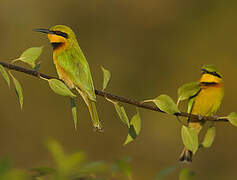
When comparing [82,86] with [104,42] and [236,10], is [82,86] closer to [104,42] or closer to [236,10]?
[104,42]

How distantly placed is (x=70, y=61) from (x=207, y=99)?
2.10 feet

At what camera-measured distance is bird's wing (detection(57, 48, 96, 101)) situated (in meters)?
0.85

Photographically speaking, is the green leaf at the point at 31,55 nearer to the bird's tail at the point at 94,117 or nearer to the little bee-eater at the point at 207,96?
the bird's tail at the point at 94,117

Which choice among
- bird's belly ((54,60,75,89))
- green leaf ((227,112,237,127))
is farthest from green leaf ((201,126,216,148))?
bird's belly ((54,60,75,89))

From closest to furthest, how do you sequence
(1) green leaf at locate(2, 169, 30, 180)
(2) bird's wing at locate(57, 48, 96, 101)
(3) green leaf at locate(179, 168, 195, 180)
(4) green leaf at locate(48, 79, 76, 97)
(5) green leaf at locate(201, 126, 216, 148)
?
(1) green leaf at locate(2, 169, 30, 180) < (3) green leaf at locate(179, 168, 195, 180) < (4) green leaf at locate(48, 79, 76, 97) < (5) green leaf at locate(201, 126, 216, 148) < (2) bird's wing at locate(57, 48, 96, 101)

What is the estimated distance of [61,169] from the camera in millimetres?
290

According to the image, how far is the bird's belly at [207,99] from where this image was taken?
1.42 metres

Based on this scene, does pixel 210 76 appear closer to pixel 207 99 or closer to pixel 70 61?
pixel 207 99

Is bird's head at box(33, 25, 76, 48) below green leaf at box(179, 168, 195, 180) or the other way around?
the other way around

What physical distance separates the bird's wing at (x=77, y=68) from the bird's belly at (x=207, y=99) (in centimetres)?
60

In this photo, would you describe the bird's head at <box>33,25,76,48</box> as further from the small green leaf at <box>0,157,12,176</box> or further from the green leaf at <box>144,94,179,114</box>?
the small green leaf at <box>0,157,12,176</box>

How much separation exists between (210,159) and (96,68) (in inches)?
42.8

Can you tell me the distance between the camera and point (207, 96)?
4.68ft

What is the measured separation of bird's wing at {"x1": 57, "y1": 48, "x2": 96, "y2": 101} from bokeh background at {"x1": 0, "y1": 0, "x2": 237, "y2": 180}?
1.78m
